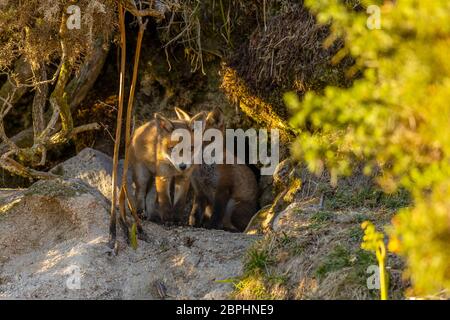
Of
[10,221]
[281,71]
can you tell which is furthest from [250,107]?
[10,221]

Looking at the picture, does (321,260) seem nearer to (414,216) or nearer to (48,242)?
(414,216)

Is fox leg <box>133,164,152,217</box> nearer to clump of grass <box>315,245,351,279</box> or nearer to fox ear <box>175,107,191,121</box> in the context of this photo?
fox ear <box>175,107,191,121</box>

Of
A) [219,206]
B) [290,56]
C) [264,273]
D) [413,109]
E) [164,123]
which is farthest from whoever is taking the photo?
[219,206]

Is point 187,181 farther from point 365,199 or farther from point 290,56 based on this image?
point 365,199

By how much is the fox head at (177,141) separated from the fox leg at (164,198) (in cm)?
17

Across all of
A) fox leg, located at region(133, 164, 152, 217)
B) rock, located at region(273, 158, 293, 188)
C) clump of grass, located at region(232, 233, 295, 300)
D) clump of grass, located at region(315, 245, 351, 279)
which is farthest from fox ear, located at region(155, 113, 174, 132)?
clump of grass, located at region(315, 245, 351, 279)

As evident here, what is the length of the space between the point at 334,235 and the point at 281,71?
2366 mm

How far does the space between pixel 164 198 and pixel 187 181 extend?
0.44 metres

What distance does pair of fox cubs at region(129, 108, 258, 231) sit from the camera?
27.0 feet

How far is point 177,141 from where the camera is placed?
8141 millimetres

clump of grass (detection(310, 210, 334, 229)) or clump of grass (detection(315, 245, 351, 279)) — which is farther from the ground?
clump of grass (detection(310, 210, 334, 229))

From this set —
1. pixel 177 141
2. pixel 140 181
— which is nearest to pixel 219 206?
pixel 140 181

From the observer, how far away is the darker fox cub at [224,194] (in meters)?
8.68

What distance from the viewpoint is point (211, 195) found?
8836mm
